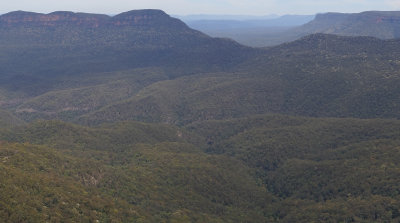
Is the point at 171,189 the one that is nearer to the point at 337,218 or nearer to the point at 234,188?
the point at 234,188

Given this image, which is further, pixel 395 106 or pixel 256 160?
pixel 395 106

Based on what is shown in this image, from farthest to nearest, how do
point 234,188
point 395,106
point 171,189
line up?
1. point 395,106
2. point 234,188
3. point 171,189

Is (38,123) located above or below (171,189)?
above

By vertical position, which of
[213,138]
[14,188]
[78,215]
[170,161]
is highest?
[14,188]

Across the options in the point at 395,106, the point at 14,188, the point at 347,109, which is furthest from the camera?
the point at 347,109

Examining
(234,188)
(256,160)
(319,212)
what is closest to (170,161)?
(234,188)

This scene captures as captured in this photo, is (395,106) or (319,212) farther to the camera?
(395,106)

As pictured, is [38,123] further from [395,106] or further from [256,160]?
[395,106]

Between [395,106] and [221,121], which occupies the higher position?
[395,106]

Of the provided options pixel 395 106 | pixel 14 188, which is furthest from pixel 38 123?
pixel 395 106
